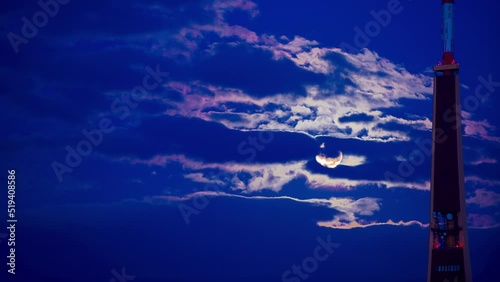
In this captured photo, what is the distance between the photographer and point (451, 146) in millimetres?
114812

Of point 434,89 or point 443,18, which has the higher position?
point 443,18

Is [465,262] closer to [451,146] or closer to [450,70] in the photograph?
[451,146]

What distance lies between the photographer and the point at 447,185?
11369cm

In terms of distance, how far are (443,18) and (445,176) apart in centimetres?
2367

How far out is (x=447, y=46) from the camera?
116 meters

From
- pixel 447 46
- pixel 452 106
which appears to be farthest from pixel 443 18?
pixel 452 106

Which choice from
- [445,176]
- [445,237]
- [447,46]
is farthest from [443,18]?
[445,237]

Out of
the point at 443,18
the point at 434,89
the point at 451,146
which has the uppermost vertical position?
the point at 443,18

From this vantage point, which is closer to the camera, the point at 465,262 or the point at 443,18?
the point at 465,262

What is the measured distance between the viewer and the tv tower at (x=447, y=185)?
4395 inches

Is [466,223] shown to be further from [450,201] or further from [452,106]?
[452,106]

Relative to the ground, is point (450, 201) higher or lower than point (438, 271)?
higher

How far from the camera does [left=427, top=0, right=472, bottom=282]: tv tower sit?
112 m

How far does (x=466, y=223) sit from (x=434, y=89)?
19.4m
